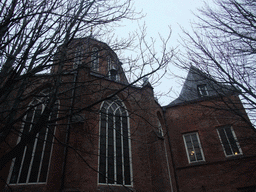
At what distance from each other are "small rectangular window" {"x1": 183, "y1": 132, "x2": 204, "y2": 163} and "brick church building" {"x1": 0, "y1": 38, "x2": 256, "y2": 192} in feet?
0.19

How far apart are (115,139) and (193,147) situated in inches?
229

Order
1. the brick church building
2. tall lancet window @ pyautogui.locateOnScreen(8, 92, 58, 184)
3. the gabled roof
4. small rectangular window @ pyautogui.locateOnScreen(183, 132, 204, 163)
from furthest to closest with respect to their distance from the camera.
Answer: small rectangular window @ pyautogui.locateOnScreen(183, 132, 204, 163) < tall lancet window @ pyautogui.locateOnScreen(8, 92, 58, 184) < the gabled roof < the brick church building

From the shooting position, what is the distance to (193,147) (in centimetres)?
1236

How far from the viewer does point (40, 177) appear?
7.44 m

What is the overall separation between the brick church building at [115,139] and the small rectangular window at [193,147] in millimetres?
59

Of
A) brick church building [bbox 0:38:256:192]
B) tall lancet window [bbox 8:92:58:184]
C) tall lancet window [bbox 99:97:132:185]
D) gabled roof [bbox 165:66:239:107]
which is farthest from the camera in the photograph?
tall lancet window [bbox 99:97:132:185]

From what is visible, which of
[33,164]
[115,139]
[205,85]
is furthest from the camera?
[115,139]

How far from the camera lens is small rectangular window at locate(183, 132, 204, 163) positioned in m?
11.9

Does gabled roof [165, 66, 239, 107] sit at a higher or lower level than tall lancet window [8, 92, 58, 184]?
higher

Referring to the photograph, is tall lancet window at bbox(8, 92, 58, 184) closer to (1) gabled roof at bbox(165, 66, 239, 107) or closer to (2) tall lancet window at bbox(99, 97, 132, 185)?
(2) tall lancet window at bbox(99, 97, 132, 185)

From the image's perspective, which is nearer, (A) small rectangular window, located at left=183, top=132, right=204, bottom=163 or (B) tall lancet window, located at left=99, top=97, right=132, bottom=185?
(B) tall lancet window, located at left=99, top=97, right=132, bottom=185

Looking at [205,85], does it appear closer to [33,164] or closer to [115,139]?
[115,139]

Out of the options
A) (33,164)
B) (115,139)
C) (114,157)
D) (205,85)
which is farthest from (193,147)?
(33,164)

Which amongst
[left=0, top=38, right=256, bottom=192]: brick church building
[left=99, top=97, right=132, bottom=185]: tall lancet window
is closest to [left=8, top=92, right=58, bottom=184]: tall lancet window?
[left=0, top=38, right=256, bottom=192]: brick church building
